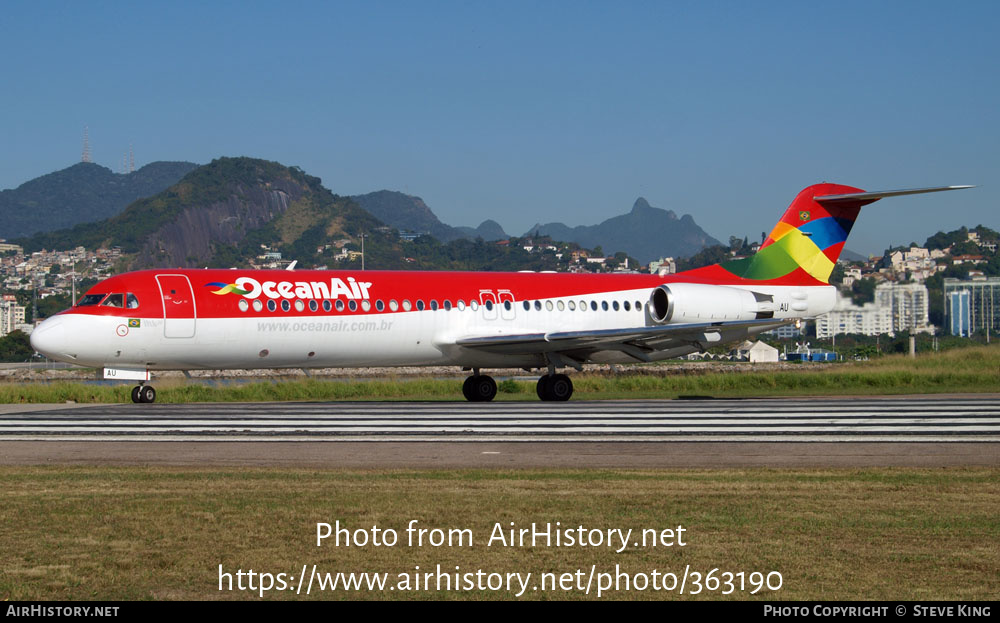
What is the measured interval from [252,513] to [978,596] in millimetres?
6198

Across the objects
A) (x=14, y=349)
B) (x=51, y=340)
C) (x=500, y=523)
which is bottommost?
(x=14, y=349)

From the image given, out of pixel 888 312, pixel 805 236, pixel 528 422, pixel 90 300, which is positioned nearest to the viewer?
pixel 528 422

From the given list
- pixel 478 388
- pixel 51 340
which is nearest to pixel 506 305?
pixel 478 388

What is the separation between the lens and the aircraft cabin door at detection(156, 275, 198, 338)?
2448 cm

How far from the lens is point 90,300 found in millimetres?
24531

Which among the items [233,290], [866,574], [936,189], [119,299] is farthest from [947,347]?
[866,574]

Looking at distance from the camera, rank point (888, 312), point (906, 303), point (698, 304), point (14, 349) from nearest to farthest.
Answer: point (698, 304)
point (888, 312)
point (906, 303)
point (14, 349)

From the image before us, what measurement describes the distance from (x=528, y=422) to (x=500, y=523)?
10.0m

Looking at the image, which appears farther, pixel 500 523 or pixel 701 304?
pixel 701 304

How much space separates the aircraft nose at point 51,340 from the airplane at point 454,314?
31 millimetres

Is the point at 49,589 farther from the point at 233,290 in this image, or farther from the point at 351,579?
the point at 233,290

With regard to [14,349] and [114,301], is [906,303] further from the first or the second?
[14,349]

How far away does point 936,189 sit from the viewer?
2866cm

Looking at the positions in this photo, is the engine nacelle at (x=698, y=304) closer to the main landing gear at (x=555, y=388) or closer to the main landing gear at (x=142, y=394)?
the main landing gear at (x=555, y=388)
